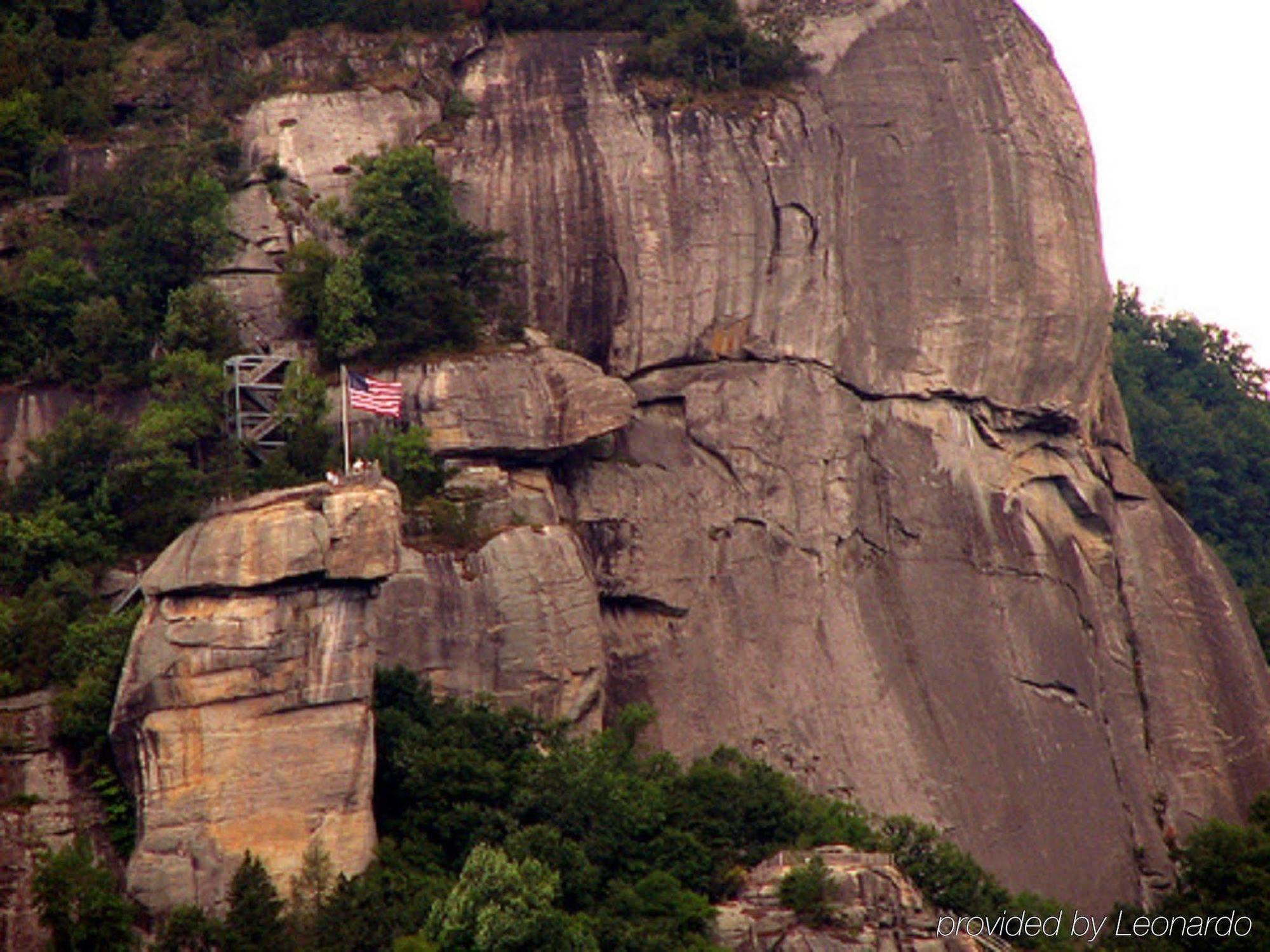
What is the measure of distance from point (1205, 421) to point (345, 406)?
44021mm

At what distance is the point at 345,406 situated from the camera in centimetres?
6800

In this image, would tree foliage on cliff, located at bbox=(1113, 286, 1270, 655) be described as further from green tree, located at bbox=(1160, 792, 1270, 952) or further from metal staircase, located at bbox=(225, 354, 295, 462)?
metal staircase, located at bbox=(225, 354, 295, 462)

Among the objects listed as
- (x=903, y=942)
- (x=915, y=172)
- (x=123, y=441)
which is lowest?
(x=903, y=942)

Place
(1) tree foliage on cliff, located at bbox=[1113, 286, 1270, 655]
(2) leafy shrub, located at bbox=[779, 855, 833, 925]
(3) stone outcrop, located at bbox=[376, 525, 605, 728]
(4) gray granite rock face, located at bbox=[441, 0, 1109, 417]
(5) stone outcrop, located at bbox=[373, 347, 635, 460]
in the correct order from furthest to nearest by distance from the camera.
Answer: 1. (1) tree foliage on cliff, located at bbox=[1113, 286, 1270, 655]
2. (4) gray granite rock face, located at bbox=[441, 0, 1109, 417]
3. (5) stone outcrop, located at bbox=[373, 347, 635, 460]
4. (3) stone outcrop, located at bbox=[376, 525, 605, 728]
5. (2) leafy shrub, located at bbox=[779, 855, 833, 925]

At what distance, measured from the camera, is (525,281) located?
74500 millimetres

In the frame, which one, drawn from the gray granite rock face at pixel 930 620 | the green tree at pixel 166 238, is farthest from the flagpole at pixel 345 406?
the gray granite rock face at pixel 930 620

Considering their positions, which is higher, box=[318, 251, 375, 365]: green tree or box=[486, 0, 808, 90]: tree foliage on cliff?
box=[486, 0, 808, 90]: tree foliage on cliff

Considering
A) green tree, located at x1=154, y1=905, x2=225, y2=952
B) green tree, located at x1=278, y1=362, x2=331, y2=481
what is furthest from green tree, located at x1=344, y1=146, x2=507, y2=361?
green tree, located at x1=154, y1=905, x2=225, y2=952

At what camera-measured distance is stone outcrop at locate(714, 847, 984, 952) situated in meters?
61.8

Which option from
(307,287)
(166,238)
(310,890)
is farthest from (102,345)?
(310,890)

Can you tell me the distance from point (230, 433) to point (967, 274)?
18.1m

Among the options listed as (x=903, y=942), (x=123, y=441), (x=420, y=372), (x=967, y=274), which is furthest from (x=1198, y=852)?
(x=123, y=441)

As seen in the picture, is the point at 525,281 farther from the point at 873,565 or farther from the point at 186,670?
the point at 186,670

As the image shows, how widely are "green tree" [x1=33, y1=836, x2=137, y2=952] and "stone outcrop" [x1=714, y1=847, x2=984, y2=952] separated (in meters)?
11.9
